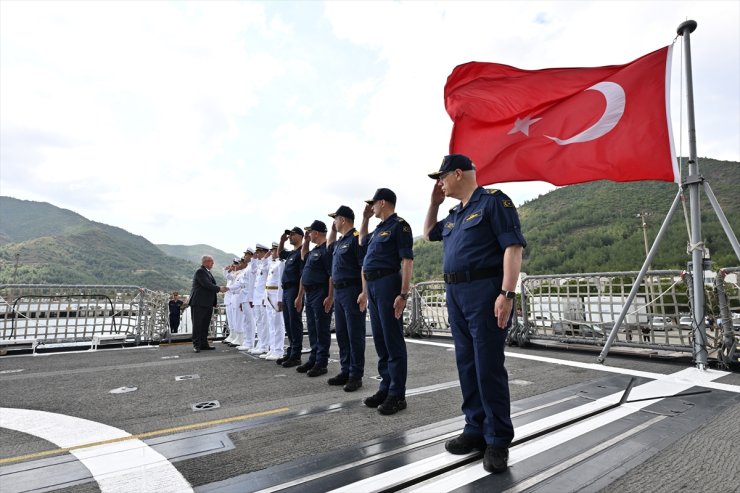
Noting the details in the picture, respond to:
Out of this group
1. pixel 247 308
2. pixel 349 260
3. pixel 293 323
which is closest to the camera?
pixel 349 260

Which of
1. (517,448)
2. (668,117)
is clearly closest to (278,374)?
(517,448)

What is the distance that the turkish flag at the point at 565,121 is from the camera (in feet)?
13.5

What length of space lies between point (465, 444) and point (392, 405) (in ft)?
3.08

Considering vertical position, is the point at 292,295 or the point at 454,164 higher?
the point at 454,164

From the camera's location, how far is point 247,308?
8.13 meters

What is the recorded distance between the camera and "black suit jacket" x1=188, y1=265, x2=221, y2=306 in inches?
314

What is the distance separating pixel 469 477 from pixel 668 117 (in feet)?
14.1

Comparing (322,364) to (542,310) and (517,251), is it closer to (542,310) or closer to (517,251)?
(517,251)

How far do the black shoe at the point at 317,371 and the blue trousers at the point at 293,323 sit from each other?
79 cm

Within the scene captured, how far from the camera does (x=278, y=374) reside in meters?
4.90

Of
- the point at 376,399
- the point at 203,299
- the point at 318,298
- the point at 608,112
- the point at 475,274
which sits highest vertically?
the point at 608,112

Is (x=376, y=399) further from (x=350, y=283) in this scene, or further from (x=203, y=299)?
(x=203, y=299)

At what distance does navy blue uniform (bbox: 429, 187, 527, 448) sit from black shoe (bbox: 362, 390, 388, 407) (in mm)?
1089

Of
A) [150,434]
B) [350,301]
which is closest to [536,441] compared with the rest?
[350,301]
